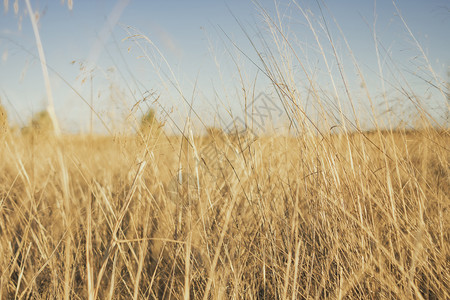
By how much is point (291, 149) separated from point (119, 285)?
93 cm

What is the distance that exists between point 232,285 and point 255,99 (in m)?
0.75

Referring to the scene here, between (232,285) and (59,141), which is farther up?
(59,141)

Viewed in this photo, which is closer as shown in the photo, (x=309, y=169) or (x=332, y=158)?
(x=332, y=158)

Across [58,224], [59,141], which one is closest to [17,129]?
[58,224]

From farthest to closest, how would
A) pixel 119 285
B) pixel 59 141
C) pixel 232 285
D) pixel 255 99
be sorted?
1. pixel 255 99
2. pixel 119 285
3. pixel 232 285
4. pixel 59 141

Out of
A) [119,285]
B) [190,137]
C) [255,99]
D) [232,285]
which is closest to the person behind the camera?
[232,285]

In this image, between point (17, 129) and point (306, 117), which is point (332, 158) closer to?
point (306, 117)

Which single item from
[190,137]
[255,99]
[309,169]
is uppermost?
[255,99]

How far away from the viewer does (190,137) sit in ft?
3.48

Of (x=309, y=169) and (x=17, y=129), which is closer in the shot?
(x=309, y=169)

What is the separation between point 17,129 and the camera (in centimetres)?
139

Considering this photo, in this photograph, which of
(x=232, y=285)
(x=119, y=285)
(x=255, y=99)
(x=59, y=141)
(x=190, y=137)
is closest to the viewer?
(x=59, y=141)

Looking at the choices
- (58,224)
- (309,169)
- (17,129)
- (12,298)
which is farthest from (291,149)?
(17,129)

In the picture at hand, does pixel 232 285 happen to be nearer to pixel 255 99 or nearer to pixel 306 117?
A: pixel 306 117
